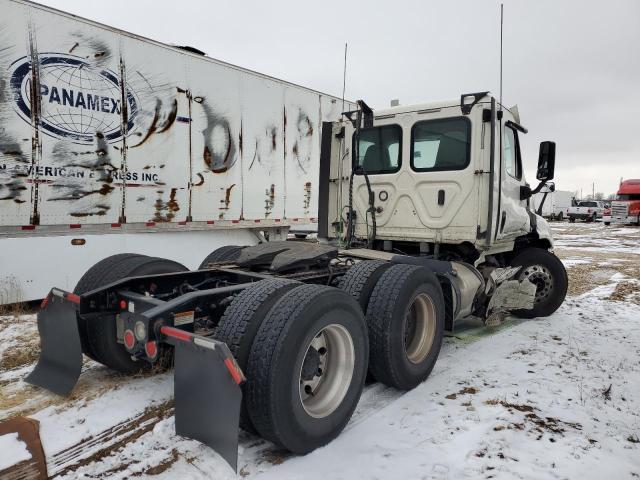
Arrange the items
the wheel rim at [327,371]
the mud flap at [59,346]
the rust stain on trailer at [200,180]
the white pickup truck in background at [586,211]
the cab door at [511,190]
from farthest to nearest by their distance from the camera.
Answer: the white pickup truck in background at [586,211], the rust stain on trailer at [200,180], the cab door at [511,190], the mud flap at [59,346], the wheel rim at [327,371]

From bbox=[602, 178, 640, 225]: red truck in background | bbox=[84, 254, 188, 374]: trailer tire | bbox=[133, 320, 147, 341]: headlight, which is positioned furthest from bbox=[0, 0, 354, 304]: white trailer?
bbox=[602, 178, 640, 225]: red truck in background

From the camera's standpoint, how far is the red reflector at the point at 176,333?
2.50 m

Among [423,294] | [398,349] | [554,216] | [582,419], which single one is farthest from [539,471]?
[554,216]

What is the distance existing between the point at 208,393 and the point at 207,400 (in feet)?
0.13

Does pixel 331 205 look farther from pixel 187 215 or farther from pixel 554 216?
pixel 554 216

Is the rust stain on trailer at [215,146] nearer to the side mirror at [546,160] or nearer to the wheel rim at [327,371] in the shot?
the side mirror at [546,160]

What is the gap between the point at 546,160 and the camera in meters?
5.43

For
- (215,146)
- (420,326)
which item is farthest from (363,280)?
(215,146)

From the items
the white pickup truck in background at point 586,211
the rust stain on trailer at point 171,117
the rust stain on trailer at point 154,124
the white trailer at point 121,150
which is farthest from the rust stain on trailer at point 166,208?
the white pickup truck in background at point 586,211

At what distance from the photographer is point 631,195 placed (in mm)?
32781

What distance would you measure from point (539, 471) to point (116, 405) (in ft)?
9.07

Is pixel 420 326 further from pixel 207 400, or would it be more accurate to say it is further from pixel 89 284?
pixel 89 284

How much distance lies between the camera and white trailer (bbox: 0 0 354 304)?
5.64 meters

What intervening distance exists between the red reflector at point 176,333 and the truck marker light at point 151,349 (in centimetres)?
11
